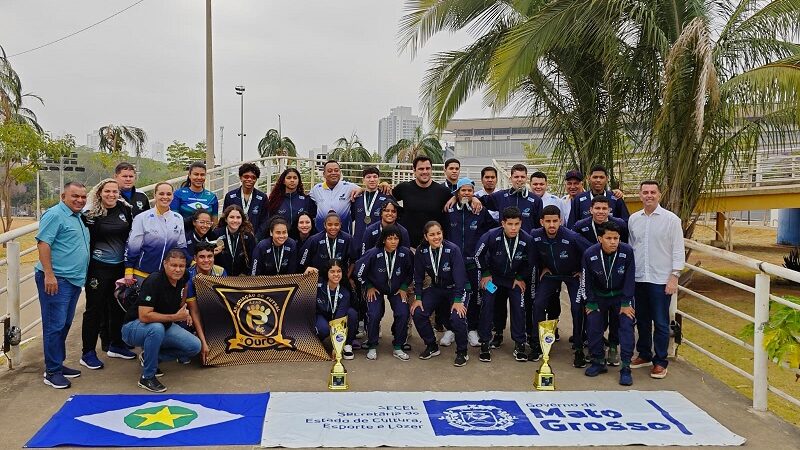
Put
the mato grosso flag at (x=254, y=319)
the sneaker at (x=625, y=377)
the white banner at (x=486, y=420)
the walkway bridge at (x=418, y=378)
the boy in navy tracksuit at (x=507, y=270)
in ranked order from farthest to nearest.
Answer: the boy in navy tracksuit at (x=507, y=270), the mato grosso flag at (x=254, y=319), the sneaker at (x=625, y=377), the walkway bridge at (x=418, y=378), the white banner at (x=486, y=420)

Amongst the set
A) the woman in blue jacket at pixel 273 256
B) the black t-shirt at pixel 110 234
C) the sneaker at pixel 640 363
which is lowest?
the sneaker at pixel 640 363

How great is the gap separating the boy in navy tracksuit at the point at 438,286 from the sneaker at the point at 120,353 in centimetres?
278

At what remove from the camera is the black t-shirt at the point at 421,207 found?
24.7 ft

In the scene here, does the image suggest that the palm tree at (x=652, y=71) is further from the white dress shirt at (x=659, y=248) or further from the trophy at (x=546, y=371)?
the trophy at (x=546, y=371)

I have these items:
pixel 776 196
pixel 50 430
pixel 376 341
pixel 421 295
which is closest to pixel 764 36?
pixel 421 295

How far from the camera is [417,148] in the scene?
33.4 m

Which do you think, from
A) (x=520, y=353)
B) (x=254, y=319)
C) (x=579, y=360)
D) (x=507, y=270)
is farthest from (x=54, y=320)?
(x=579, y=360)

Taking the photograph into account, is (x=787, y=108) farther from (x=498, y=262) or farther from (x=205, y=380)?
(x=205, y=380)

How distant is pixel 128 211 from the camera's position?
6305 mm

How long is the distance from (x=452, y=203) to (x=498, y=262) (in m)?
0.93

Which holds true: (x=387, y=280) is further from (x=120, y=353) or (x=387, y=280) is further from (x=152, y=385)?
(x=120, y=353)

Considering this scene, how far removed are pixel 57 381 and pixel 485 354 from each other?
12.8 ft

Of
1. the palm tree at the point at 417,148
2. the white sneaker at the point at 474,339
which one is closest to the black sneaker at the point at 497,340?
the white sneaker at the point at 474,339

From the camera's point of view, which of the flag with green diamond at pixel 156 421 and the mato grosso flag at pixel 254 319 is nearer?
the flag with green diamond at pixel 156 421
